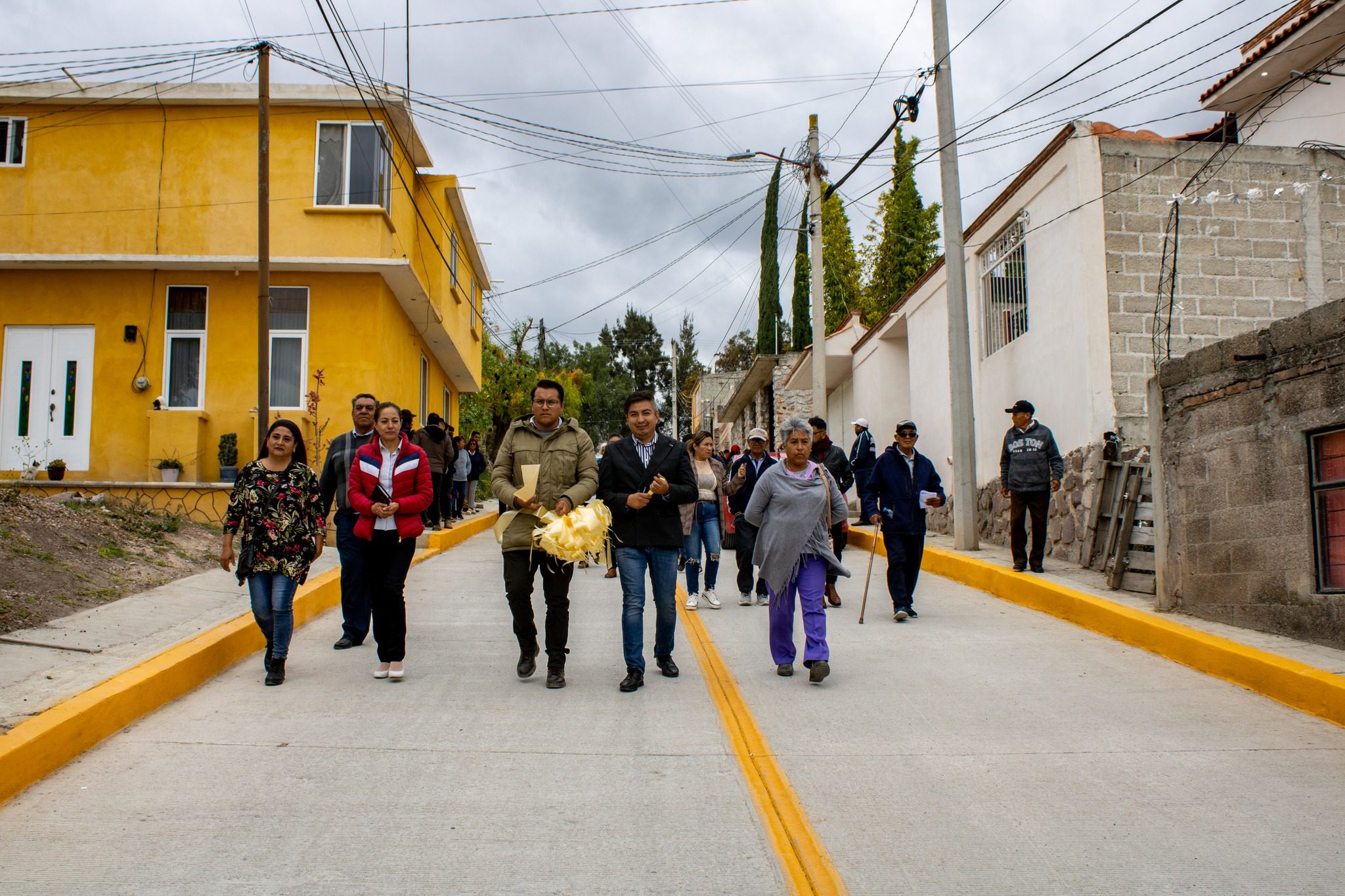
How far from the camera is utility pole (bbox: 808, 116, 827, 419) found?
67.6 ft

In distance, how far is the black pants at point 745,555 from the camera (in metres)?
10.7

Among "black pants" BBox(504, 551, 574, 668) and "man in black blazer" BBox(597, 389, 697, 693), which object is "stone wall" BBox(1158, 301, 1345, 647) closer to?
"man in black blazer" BBox(597, 389, 697, 693)

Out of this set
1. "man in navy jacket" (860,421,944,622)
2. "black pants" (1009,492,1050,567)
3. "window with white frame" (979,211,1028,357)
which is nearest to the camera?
"man in navy jacket" (860,421,944,622)

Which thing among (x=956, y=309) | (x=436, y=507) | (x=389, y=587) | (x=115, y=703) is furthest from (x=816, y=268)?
(x=115, y=703)

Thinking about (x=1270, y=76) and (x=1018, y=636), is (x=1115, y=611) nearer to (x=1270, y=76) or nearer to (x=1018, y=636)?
(x=1018, y=636)

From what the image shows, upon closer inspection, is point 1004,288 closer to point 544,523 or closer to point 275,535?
point 544,523

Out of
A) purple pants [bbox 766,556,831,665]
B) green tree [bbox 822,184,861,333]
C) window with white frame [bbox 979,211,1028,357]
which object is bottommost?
purple pants [bbox 766,556,831,665]

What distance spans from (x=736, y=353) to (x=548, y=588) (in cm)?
6166

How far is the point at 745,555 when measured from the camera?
35.7 feet

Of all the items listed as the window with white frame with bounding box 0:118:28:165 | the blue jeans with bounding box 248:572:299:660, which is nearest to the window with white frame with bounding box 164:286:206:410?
the window with white frame with bounding box 0:118:28:165

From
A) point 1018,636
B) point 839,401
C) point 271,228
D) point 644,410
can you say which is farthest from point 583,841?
point 839,401

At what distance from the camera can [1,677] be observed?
5.81 meters

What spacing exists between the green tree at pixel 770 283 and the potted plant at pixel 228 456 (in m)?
18.2

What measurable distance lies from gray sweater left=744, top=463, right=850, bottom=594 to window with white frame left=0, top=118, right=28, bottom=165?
1638 centimetres
